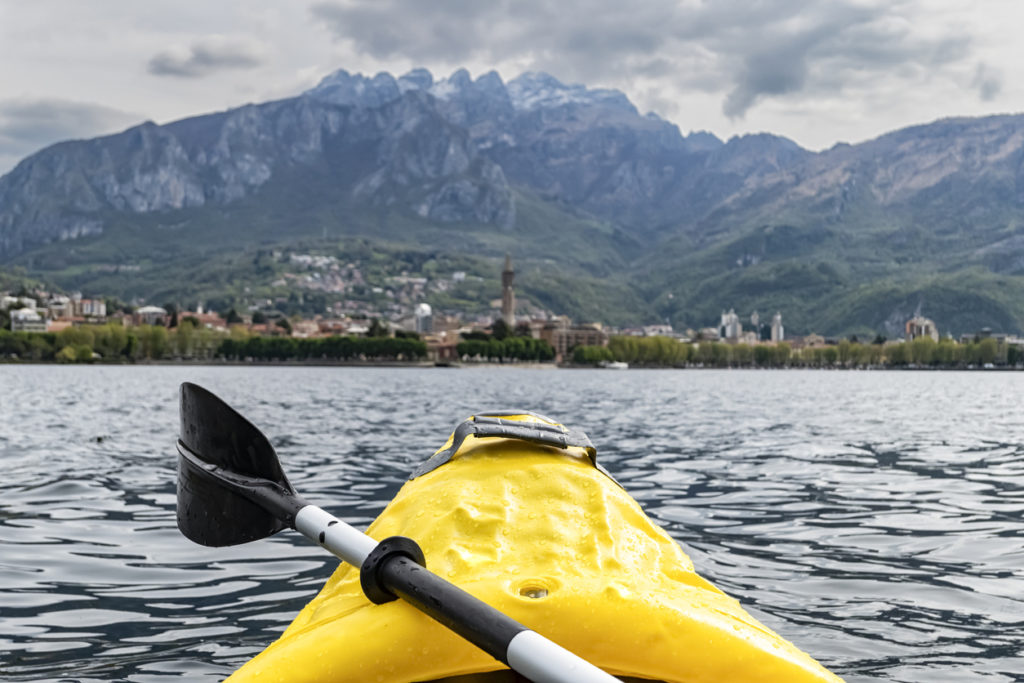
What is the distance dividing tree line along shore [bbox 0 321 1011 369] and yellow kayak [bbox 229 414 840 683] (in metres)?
153

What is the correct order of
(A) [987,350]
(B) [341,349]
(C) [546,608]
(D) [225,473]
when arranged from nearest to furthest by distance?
(C) [546,608]
(D) [225,473]
(B) [341,349]
(A) [987,350]

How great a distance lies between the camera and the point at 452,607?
3.05m

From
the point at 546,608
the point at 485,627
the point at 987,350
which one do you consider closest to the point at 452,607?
the point at 485,627

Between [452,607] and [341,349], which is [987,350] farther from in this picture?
[452,607]

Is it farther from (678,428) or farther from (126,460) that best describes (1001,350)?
(126,460)

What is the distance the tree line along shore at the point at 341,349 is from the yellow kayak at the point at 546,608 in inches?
6014

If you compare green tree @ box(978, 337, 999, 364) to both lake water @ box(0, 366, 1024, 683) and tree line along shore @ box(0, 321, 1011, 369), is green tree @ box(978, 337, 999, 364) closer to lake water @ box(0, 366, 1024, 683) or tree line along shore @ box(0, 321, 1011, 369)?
tree line along shore @ box(0, 321, 1011, 369)

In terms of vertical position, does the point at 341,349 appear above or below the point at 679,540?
above

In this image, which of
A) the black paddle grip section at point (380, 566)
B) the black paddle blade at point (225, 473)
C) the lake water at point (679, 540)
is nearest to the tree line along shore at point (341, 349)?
the lake water at point (679, 540)

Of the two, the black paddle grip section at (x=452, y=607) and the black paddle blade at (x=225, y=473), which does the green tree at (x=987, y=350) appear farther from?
the black paddle grip section at (x=452, y=607)

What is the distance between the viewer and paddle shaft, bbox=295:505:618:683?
2.76 metres

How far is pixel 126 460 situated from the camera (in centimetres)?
1792

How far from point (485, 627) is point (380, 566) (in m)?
0.60

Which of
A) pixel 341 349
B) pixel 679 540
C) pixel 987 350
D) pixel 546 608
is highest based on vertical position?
pixel 341 349
